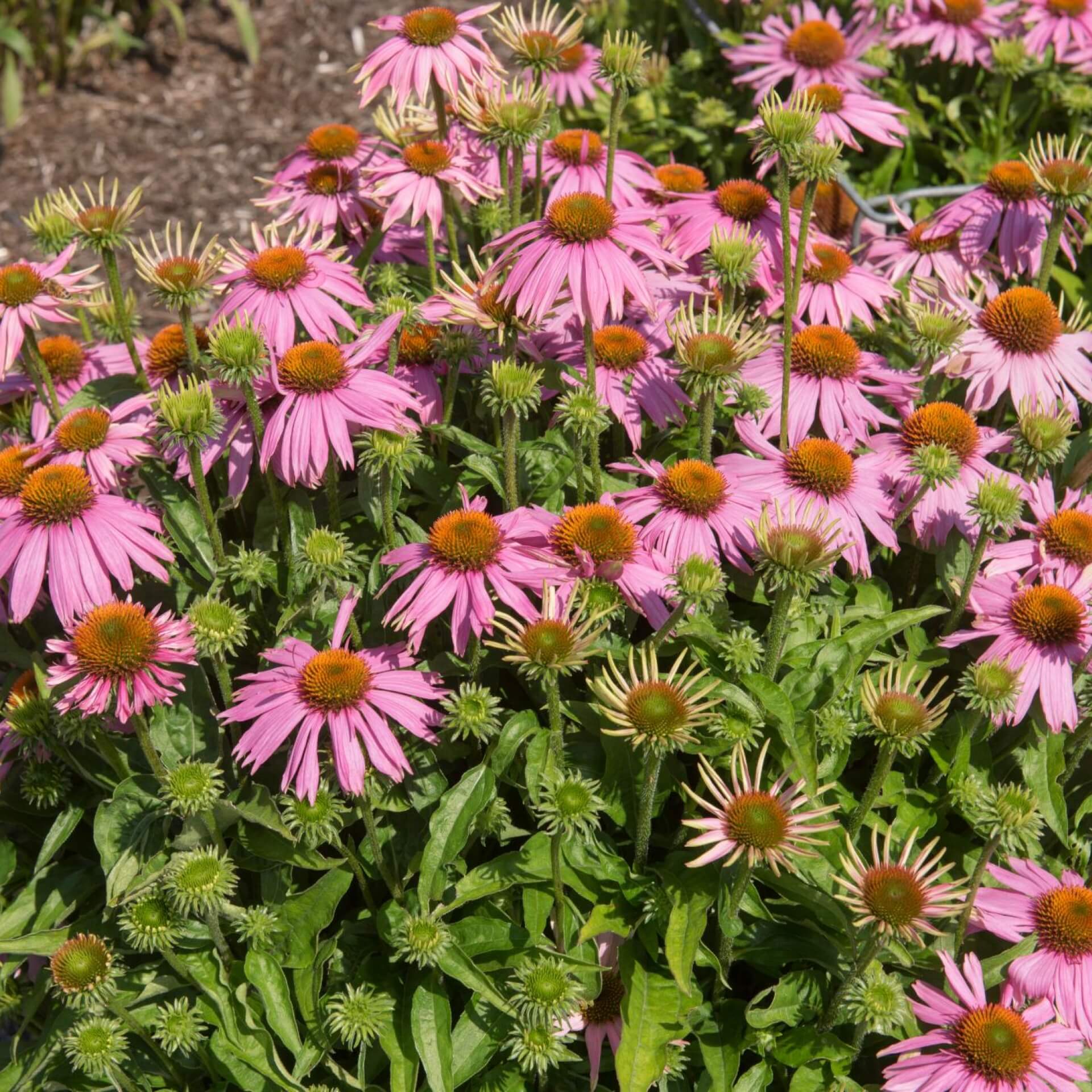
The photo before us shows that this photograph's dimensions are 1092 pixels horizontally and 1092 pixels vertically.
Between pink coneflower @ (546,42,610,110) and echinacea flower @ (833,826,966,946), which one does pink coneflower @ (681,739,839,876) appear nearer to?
echinacea flower @ (833,826,966,946)

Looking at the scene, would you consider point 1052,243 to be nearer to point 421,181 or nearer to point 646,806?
point 421,181

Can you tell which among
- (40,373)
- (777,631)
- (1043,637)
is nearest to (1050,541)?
(1043,637)

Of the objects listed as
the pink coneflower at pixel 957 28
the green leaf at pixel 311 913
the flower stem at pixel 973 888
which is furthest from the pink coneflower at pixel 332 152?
the flower stem at pixel 973 888

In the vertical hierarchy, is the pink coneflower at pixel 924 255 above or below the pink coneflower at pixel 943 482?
above

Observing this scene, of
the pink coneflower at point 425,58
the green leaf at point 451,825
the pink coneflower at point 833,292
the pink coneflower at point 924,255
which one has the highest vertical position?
the pink coneflower at point 425,58

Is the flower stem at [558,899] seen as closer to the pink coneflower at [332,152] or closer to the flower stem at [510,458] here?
the flower stem at [510,458]

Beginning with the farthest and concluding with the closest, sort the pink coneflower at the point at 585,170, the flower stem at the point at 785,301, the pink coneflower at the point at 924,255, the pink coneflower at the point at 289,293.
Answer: the pink coneflower at the point at 924,255 → the pink coneflower at the point at 585,170 → the pink coneflower at the point at 289,293 → the flower stem at the point at 785,301

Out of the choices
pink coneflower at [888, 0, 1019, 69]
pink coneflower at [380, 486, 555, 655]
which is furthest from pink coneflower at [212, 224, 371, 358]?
pink coneflower at [888, 0, 1019, 69]
